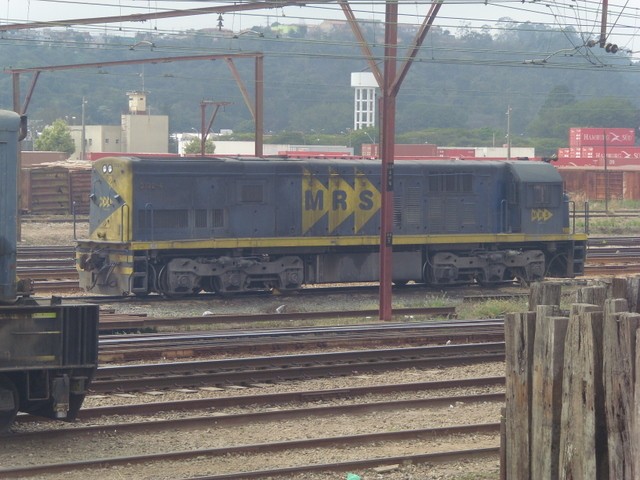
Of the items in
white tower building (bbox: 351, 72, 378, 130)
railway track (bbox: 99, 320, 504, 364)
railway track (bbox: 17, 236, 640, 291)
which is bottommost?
railway track (bbox: 99, 320, 504, 364)

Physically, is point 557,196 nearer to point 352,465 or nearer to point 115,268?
point 115,268

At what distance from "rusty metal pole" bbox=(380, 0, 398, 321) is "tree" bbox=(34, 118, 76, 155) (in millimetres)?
66865

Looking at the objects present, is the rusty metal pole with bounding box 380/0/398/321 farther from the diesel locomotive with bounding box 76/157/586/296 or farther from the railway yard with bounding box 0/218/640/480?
the diesel locomotive with bounding box 76/157/586/296

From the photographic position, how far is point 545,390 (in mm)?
6980

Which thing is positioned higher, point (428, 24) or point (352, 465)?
point (428, 24)

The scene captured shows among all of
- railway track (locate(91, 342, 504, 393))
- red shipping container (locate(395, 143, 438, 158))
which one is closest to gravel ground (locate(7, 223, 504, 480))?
railway track (locate(91, 342, 504, 393))

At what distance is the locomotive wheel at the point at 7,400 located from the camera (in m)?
9.55

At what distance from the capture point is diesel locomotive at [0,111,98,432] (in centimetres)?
943

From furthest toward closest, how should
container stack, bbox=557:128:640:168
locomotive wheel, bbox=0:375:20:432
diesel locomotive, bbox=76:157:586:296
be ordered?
container stack, bbox=557:128:640:168 < diesel locomotive, bbox=76:157:586:296 < locomotive wheel, bbox=0:375:20:432

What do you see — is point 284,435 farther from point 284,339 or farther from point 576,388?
point 284,339

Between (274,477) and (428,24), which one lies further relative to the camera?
(428,24)

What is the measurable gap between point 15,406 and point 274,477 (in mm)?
2570

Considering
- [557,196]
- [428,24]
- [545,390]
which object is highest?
[428,24]

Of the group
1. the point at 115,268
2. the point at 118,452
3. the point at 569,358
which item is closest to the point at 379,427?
the point at 118,452
